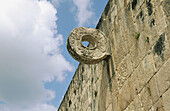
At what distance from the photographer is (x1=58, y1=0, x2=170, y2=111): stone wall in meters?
4.59

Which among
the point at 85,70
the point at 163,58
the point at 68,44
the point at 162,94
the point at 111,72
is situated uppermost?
the point at 85,70

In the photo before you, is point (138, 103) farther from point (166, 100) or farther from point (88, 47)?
point (88, 47)

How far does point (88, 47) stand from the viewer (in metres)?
6.70

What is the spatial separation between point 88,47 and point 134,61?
1565 millimetres

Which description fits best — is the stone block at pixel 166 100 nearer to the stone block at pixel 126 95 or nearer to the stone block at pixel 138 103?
the stone block at pixel 138 103

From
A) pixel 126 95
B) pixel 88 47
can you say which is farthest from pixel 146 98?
pixel 88 47

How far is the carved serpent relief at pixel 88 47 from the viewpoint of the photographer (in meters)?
6.52

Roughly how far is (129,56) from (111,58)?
3.24 feet

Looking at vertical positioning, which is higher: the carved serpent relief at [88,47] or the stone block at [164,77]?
the carved serpent relief at [88,47]

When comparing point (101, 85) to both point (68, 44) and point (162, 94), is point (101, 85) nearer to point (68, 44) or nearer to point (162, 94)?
point (68, 44)

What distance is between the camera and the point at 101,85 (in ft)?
23.2

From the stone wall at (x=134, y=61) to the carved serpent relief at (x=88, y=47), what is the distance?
195 mm

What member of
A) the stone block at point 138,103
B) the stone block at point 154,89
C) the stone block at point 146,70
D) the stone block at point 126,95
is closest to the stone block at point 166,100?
the stone block at point 154,89

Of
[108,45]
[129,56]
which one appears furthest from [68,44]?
[129,56]
